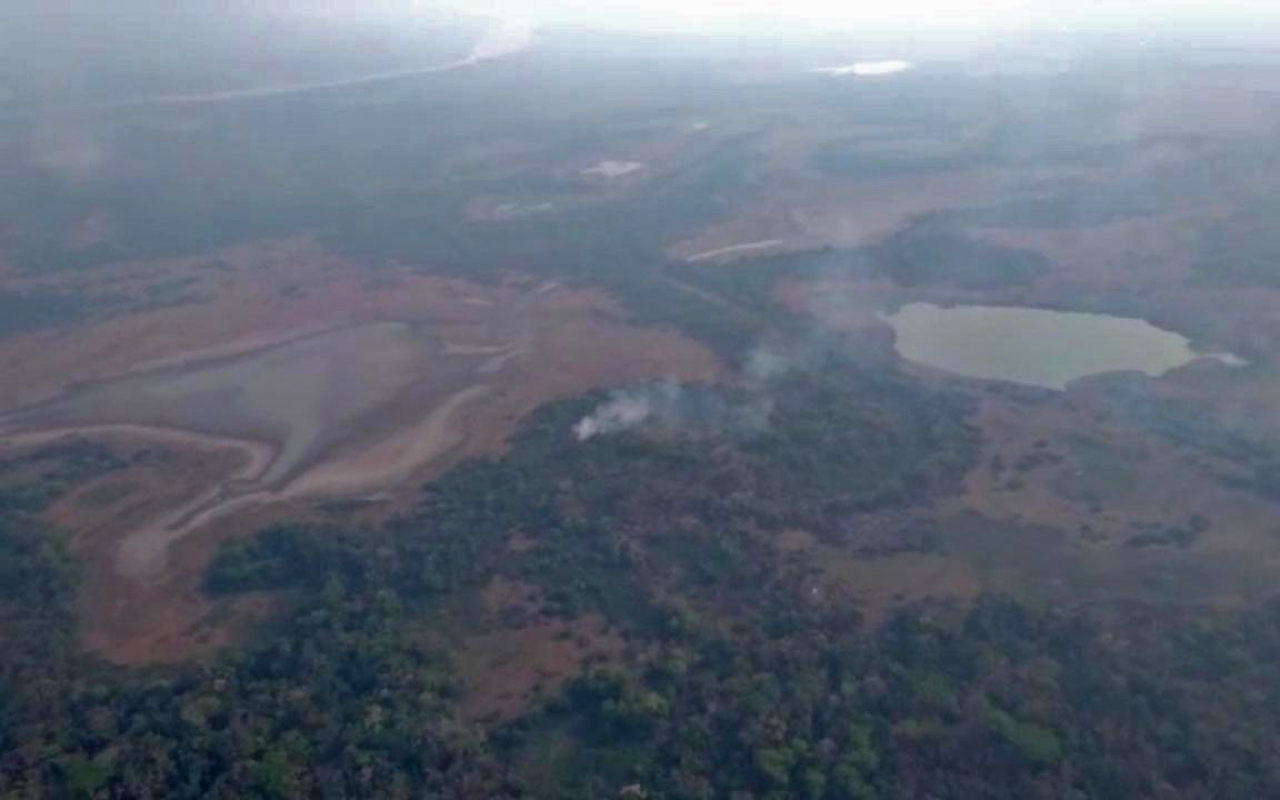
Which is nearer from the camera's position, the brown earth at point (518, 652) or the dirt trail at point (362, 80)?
the brown earth at point (518, 652)

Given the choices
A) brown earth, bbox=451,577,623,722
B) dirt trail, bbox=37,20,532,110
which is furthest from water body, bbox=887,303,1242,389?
dirt trail, bbox=37,20,532,110

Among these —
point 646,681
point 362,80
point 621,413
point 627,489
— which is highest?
point 362,80

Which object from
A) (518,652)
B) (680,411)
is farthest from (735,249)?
(518,652)

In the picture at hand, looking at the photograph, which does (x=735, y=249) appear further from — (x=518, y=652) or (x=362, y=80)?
(x=362, y=80)

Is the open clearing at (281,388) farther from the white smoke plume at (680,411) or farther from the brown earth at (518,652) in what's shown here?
the brown earth at (518,652)

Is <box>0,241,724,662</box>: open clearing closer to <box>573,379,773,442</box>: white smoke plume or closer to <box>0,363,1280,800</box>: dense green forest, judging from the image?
<box>0,363,1280,800</box>: dense green forest

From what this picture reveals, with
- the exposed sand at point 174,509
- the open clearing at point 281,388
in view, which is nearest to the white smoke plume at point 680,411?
the open clearing at point 281,388

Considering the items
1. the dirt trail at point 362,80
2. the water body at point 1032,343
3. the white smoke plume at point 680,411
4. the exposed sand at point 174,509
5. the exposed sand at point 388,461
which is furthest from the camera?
the dirt trail at point 362,80

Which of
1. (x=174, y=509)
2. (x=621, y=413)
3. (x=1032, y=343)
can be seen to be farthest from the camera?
(x=1032, y=343)
